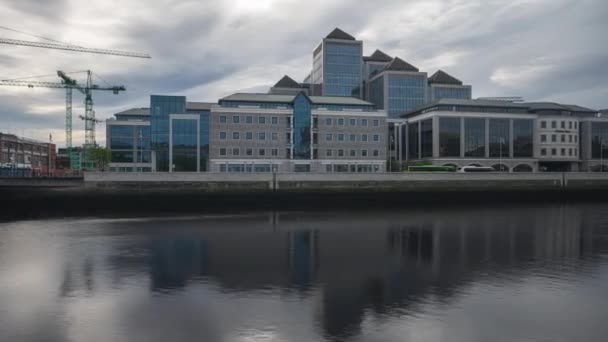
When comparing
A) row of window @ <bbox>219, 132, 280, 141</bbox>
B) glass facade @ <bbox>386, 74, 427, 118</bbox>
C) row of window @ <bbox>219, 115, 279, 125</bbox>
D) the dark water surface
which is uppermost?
glass facade @ <bbox>386, 74, 427, 118</bbox>

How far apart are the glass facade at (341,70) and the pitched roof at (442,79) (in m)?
25.5

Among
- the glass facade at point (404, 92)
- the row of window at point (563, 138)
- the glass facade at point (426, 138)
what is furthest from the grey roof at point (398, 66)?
the row of window at point (563, 138)

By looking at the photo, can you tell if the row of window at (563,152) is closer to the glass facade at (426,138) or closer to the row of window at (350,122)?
the glass facade at (426,138)

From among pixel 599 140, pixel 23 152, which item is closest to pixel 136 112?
pixel 23 152

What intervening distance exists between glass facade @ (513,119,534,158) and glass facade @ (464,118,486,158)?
7.64 metres

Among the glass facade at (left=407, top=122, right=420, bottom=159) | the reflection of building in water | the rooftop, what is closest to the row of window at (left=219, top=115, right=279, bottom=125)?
the rooftop

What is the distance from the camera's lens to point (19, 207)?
54.1m

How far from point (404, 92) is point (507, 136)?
46489 millimetres

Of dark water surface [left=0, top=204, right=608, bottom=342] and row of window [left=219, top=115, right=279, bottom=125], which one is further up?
row of window [left=219, top=115, right=279, bottom=125]

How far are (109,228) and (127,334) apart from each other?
2773 centimetres

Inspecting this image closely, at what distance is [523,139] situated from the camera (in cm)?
9994

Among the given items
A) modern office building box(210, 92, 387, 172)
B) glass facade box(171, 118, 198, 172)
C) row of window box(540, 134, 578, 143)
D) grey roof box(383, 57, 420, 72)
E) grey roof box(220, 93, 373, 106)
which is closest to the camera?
modern office building box(210, 92, 387, 172)

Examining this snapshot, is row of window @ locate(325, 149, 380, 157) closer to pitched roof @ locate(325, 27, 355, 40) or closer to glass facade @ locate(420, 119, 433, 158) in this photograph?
glass facade @ locate(420, 119, 433, 158)

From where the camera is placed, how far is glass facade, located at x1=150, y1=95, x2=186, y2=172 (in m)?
88.8
